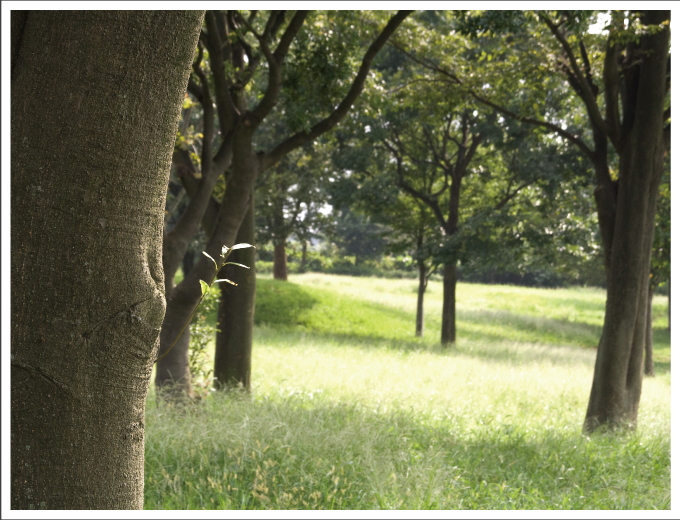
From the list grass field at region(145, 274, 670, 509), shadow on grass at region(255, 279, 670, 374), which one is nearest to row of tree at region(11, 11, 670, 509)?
grass field at region(145, 274, 670, 509)

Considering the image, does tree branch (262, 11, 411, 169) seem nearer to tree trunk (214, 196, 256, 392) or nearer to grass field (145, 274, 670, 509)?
tree trunk (214, 196, 256, 392)

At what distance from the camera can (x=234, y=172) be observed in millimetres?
5453

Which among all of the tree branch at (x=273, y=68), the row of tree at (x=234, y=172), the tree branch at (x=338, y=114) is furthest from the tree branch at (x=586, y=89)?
the tree branch at (x=273, y=68)

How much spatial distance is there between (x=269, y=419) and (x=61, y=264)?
11.7 ft

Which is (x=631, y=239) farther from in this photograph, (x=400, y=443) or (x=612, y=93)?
(x=400, y=443)

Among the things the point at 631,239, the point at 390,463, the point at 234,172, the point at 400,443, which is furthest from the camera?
the point at 631,239

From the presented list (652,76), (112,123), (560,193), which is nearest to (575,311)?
(560,193)

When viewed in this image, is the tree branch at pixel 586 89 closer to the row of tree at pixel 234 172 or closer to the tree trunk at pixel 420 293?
the row of tree at pixel 234 172

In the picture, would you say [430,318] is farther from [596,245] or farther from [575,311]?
[575,311]

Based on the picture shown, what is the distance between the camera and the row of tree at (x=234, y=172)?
1517 millimetres

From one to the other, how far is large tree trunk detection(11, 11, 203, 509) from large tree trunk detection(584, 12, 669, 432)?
5.87m

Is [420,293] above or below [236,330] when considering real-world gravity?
below

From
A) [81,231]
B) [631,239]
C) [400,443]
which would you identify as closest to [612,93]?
[631,239]

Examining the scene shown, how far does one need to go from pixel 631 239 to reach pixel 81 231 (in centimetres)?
611
